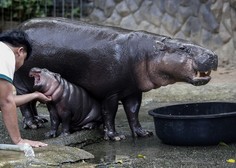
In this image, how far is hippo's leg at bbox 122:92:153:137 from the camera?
634cm

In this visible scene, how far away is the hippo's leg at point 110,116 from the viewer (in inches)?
246

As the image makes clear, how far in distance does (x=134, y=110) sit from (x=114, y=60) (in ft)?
1.80

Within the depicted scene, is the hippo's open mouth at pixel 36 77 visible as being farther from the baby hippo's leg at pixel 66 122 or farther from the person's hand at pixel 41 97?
the baby hippo's leg at pixel 66 122

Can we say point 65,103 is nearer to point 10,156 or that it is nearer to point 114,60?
point 114,60

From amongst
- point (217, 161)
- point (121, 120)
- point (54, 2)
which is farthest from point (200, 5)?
point (217, 161)

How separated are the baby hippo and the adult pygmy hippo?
0.12 metres

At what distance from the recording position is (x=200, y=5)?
11.4 m

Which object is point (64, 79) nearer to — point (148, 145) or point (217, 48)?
point (148, 145)

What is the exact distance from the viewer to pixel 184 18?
11578 millimetres

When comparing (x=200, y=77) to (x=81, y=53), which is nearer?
(x=200, y=77)

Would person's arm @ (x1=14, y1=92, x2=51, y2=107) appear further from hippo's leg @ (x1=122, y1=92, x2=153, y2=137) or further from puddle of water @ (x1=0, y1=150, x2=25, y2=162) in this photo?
hippo's leg @ (x1=122, y1=92, x2=153, y2=137)

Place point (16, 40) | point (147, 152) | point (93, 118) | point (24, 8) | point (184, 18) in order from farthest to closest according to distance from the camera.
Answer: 1. point (24, 8)
2. point (184, 18)
3. point (93, 118)
4. point (147, 152)
5. point (16, 40)

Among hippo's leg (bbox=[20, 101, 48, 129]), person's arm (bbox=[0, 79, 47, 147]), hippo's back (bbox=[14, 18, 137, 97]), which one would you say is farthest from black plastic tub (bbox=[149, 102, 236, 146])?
hippo's leg (bbox=[20, 101, 48, 129])

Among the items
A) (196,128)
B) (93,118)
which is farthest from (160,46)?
(93,118)
